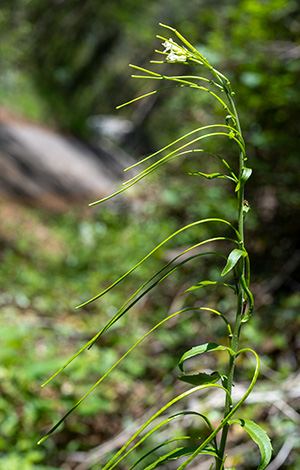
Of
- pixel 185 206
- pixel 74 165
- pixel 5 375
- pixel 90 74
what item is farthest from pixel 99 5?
pixel 5 375

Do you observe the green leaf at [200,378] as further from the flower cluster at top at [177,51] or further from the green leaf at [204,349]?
the flower cluster at top at [177,51]

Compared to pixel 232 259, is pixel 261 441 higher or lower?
lower

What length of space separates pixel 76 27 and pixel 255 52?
1727 cm

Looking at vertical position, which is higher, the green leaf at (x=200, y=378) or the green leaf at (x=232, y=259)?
the green leaf at (x=232, y=259)

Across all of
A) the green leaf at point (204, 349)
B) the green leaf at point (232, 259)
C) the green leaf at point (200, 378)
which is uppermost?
the green leaf at point (232, 259)

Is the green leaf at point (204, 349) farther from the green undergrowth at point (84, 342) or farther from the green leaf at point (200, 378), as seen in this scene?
the green undergrowth at point (84, 342)

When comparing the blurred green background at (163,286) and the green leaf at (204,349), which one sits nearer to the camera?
the green leaf at (204,349)

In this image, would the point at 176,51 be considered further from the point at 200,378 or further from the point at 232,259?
the point at 200,378

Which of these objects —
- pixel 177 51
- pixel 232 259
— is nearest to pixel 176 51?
pixel 177 51

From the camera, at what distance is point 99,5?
16.4 m

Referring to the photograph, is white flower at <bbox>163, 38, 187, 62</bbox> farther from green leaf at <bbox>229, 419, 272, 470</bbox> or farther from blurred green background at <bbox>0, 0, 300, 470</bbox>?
blurred green background at <bbox>0, 0, 300, 470</bbox>

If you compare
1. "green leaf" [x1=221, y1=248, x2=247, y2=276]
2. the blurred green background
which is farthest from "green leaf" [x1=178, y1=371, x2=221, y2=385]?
the blurred green background

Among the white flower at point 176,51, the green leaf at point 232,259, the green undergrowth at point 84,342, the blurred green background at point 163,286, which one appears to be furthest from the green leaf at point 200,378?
the green undergrowth at point 84,342

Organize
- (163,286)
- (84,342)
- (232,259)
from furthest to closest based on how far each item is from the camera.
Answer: (163,286)
(84,342)
(232,259)
